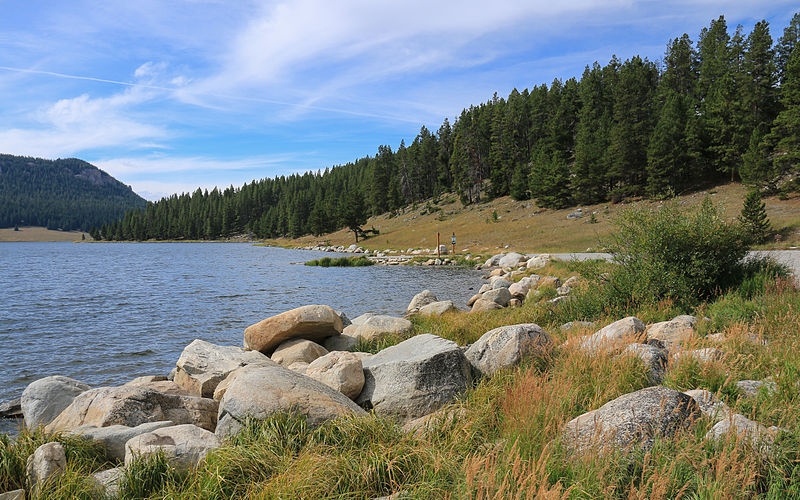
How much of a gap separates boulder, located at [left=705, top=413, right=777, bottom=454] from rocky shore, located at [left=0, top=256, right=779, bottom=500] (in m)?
0.01

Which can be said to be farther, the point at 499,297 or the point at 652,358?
the point at 499,297

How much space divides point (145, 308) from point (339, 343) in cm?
1514

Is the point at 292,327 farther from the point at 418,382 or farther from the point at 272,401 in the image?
the point at 272,401

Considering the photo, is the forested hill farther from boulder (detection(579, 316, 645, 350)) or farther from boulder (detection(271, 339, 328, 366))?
boulder (detection(271, 339, 328, 366))

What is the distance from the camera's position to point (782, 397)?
4.67 metres

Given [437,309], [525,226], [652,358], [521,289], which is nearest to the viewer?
[652,358]

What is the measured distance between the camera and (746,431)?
381 centimetres

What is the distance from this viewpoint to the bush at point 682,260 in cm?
1093

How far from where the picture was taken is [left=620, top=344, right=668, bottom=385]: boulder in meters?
5.75

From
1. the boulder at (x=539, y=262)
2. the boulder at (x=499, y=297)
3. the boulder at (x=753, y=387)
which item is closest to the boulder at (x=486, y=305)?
the boulder at (x=499, y=297)

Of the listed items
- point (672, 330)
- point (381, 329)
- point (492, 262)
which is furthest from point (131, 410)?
point (492, 262)

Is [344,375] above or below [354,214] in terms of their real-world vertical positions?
below

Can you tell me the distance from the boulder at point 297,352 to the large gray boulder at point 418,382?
147 inches

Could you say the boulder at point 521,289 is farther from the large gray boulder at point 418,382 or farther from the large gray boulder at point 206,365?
the large gray boulder at point 418,382
